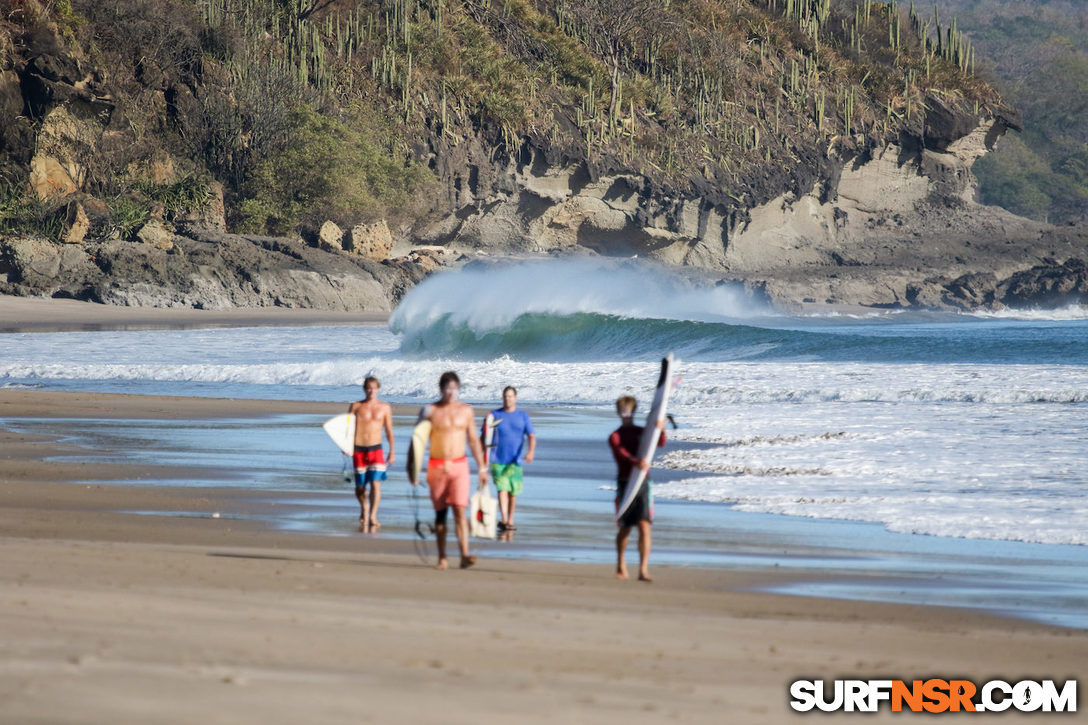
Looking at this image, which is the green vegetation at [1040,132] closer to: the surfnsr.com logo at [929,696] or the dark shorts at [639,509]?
the dark shorts at [639,509]

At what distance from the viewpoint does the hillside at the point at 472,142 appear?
148 feet

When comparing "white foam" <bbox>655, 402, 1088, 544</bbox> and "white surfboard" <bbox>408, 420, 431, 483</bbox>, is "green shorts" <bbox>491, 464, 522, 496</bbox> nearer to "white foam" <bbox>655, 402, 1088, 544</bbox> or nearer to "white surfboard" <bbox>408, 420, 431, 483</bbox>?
"white surfboard" <bbox>408, 420, 431, 483</bbox>

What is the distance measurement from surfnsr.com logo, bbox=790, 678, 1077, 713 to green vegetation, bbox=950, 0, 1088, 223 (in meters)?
83.6

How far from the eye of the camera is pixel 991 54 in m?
145

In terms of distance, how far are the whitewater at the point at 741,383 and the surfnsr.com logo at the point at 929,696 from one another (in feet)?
13.8

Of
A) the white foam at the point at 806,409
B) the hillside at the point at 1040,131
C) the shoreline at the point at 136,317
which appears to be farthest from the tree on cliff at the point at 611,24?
the white foam at the point at 806,409

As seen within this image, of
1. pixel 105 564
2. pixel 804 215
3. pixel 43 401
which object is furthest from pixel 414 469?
pixel 804 215

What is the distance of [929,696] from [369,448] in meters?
5.20

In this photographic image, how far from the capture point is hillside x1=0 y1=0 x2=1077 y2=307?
45062 mm

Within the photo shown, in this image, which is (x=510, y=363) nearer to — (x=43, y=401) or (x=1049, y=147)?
(x=43, y=401)

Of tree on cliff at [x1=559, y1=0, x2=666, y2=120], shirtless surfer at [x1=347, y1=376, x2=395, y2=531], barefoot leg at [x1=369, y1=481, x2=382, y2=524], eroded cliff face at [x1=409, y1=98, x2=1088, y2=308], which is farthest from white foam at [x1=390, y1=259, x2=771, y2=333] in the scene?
barefoot leg at [x1=369, y1=481, x2=382, y2=524]

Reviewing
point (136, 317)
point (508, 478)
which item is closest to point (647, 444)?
point (508, 478)

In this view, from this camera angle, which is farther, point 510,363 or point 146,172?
point 146,172

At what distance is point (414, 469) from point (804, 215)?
6415 cm
